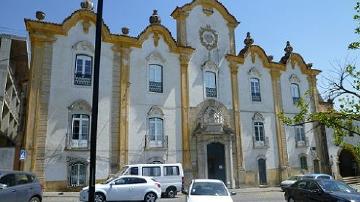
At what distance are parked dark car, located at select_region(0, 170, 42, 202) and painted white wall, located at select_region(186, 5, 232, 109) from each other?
49.1 feet

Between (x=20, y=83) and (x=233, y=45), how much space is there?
714 inches

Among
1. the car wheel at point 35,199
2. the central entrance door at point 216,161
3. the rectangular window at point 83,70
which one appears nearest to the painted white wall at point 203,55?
the central entrance door at point 216,161

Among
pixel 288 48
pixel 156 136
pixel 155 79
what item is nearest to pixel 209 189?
pixel 156 136

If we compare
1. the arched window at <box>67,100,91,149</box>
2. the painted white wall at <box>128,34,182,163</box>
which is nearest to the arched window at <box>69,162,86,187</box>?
the arched window at <box>67,100,91,149</box>

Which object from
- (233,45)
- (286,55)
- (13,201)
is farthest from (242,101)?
(13,201)

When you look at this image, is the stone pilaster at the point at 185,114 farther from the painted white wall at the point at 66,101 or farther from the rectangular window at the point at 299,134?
the rectangular window at the point at 299,134

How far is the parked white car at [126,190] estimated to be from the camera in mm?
15578

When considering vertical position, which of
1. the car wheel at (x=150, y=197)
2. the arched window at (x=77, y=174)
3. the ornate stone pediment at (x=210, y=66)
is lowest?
the car wheel at (x=150, y=197)

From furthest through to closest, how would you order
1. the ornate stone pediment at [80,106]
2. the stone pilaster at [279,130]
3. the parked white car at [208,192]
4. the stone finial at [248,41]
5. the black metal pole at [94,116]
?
the stone finial at [248,41] < the stone pilaster at [279,130] < the ornate stone pediment at [80,106] < the parked white car at [208,192] < the black metal pole at [94,116]

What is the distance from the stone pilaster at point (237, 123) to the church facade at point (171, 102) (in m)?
0.08

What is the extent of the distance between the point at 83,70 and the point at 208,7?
1241 cm

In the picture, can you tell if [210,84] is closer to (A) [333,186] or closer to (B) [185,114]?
(B) [185,114]

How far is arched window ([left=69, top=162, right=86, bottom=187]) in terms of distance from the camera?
21.4 metres

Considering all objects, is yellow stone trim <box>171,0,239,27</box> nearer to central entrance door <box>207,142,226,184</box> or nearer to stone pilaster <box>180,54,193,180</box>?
stone pilaster <box>180,54,193,180</box>
